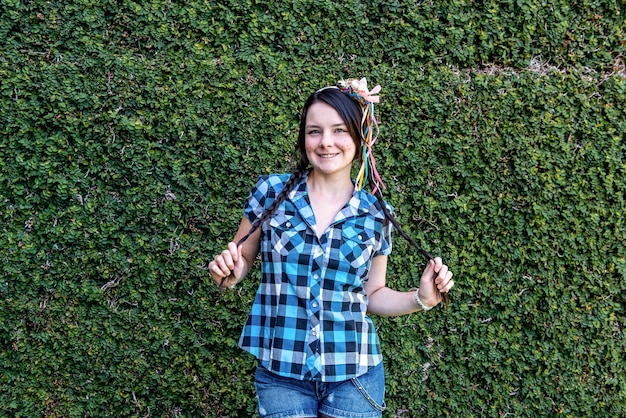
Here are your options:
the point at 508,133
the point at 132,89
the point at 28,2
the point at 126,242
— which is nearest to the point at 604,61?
the point at 508,133

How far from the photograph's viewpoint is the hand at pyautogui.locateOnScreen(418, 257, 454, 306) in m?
2.29

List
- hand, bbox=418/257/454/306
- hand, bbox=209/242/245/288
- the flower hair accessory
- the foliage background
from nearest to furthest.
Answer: hand, bbox=209/242/245/288 < hand, bbox=418/257/454/306 < the flower hair accessory < the foliage background

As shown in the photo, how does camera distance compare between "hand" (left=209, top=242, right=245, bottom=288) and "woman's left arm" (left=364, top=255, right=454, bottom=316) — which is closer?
"hand" (left=209, top=242, right=245, bottom=288)

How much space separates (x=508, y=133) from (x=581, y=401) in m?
1.68

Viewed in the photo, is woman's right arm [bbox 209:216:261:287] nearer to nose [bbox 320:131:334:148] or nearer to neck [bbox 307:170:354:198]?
neck [bbox 307:170:354:198]

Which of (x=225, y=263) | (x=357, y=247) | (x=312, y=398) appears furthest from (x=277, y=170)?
(x=312, y=398)

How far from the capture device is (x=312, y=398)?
2.27 meters

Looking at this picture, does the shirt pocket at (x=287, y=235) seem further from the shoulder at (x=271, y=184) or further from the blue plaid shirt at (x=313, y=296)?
the shoulder at (x=271, y=184)

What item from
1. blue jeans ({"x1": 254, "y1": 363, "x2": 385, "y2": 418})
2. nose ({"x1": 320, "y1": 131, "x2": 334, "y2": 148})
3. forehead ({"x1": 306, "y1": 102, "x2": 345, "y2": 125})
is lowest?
blue jeans ({"x1": 254, "y1": 363, "x2": 385, "y2": 418})

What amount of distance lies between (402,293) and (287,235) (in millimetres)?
548

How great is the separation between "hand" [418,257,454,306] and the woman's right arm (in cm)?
68

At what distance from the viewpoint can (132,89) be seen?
3379 mm

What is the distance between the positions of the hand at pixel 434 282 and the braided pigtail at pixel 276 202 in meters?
0.61

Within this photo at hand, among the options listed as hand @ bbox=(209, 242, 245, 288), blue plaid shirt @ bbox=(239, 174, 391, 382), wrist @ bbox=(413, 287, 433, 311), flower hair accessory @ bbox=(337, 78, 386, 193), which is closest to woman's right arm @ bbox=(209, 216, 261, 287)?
hand @ bbox=(209, 242, 245, 288)
